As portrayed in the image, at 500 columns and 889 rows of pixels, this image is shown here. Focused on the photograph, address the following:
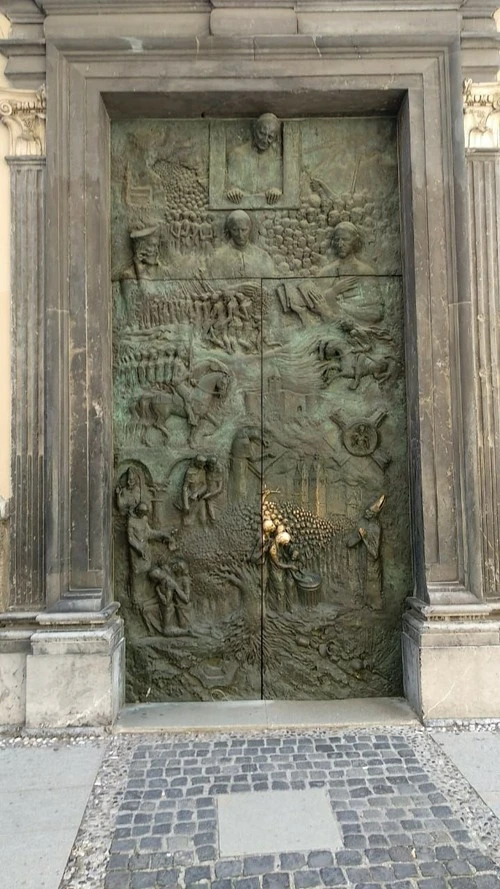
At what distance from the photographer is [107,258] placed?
5.04 m

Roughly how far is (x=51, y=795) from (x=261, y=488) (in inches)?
103

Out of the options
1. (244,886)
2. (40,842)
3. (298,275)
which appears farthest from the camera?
(298,275)

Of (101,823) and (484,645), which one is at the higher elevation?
(484,645)

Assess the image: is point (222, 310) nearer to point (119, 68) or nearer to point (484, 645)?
point (119, 68)

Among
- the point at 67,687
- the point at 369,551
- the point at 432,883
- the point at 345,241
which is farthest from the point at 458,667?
the point at 345,241

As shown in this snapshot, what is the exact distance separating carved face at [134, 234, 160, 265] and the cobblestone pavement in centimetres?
377

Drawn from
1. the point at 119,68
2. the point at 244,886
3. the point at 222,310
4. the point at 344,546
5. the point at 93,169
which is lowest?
the point at 244,886

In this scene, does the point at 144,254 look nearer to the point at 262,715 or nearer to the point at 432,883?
the point at 262,715

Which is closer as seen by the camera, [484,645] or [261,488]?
[484,645]

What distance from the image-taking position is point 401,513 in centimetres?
514

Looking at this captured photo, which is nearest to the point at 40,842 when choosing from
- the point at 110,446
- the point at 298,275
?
the point at 110,446

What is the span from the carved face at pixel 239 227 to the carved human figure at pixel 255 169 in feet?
0.70

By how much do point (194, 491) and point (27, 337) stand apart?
181 cm

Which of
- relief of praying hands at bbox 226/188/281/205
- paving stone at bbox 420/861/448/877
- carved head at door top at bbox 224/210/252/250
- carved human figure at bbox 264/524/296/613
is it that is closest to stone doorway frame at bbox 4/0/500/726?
relief of praying hands at bbox 226/188/281/205
